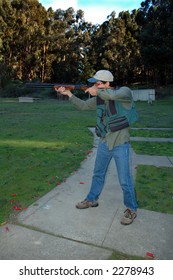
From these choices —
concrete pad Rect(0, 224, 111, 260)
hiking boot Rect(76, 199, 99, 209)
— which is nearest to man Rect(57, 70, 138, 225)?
hiking boot Rect(76, 199, 99, 209)

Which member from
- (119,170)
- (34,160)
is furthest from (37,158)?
(119,170)

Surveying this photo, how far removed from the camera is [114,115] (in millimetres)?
3480

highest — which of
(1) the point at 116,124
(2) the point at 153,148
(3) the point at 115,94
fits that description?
(3) the point at 115,94

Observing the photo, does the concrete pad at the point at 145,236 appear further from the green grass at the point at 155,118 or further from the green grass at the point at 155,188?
the green grass at the point at 155,118

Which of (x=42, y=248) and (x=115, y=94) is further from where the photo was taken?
(x=115, y=94)

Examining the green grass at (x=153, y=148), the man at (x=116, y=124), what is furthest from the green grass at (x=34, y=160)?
the man at (x=116, y=124)

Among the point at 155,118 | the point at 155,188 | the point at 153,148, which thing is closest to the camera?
the point at 155,188

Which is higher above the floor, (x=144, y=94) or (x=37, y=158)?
(x=144, y=94)

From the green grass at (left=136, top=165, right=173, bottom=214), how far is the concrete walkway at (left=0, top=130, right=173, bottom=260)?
0.28m

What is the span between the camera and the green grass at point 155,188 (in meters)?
4.20

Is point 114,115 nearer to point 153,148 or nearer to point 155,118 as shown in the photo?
point 153,148

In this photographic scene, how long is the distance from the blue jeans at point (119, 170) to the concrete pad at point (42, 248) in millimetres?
836

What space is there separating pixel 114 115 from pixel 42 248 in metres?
1.65
